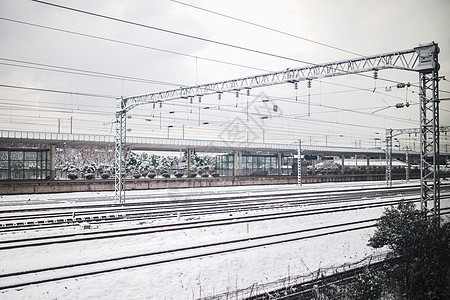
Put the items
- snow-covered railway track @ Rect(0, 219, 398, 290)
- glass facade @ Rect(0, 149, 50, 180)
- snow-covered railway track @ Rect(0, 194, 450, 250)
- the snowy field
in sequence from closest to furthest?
the snowy field
snow-covered railway track @ Rect(0, 219, 398, 290)
snow-covered railway track @ Rect(0, 194, 450, 250)
glass facade @ Rect(0, 149, 50, 180)

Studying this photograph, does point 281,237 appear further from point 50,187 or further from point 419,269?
point 50,187

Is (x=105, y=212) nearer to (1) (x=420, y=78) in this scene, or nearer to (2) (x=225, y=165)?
(1) (x=420, y=78)

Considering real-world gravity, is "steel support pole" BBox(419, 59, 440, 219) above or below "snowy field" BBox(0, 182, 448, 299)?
above

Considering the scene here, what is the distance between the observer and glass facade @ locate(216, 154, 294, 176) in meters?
51.7

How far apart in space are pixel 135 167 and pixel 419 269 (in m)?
52.8

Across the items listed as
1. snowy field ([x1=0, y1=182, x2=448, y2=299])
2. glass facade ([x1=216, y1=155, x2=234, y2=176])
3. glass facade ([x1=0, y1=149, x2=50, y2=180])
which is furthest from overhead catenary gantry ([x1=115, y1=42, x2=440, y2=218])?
glass facade ([x1=216, y1=155, x2=234, y2=176])

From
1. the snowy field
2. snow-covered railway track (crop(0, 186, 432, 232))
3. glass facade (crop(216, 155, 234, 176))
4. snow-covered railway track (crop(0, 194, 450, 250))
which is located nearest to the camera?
the snowy field

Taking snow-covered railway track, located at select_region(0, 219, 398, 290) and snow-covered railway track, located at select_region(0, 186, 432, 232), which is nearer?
snow-covered railway track, located at select_region(0, 219, 398, 290)

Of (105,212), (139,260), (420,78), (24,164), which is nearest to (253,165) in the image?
(24,164)

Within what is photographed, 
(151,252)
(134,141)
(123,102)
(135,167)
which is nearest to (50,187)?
(134,141)

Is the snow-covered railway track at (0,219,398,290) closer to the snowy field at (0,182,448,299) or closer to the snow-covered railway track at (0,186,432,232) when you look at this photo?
the snowy field at (0,182,448,299)

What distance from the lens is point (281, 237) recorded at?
13883mm

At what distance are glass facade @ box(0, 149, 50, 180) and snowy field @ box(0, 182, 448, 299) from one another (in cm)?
2224

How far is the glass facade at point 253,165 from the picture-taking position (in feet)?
169
